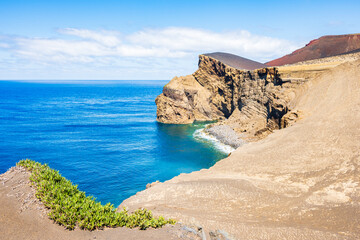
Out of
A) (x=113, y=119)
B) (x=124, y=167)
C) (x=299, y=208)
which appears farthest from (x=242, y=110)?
(x=299, y=208)

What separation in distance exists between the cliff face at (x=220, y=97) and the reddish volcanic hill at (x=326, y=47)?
100 feet

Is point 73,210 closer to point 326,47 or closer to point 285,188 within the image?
point 285,188

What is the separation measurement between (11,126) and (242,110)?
63631 millimetres

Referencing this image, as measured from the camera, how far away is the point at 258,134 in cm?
5431

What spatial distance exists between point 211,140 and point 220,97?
94.8 feet

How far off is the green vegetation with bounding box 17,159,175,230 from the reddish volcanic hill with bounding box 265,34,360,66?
92734 millimetres

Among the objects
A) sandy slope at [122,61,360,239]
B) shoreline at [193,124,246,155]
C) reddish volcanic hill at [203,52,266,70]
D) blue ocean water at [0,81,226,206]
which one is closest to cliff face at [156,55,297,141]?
shoreline at [193,124,246,155]

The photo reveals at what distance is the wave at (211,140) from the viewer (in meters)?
52.7

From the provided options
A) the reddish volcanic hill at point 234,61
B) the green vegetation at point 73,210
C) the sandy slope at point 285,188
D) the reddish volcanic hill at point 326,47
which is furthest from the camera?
the reddish volcanic hill at point 326,47

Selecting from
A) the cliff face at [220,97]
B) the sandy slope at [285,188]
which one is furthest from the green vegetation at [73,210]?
the cliff face at [220,97]

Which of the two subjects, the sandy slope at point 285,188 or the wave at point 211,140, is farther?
the wave at point 211,140

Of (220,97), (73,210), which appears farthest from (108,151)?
(220,97)

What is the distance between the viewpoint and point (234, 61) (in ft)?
281

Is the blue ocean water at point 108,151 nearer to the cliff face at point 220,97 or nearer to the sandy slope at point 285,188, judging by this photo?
the cliff face at point 220,97
